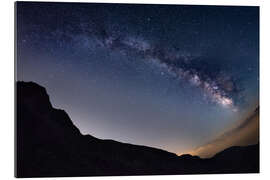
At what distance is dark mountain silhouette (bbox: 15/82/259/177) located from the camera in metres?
7.02

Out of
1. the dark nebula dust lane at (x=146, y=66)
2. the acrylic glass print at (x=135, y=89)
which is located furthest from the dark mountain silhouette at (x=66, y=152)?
the dark nebula dust lane at (x=146, y=66)

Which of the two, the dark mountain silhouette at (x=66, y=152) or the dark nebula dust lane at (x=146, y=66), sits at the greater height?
the dark nebula dust lane at (x=146, y=66)

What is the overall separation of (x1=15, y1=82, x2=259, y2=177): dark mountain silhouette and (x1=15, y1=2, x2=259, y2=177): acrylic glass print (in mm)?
14

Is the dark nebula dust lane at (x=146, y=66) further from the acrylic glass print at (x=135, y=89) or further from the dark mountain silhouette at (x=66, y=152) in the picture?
the dark mountain silhouette at (x=66, y=152)

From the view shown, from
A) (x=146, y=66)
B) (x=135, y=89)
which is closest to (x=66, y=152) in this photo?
(x=135, y=89)

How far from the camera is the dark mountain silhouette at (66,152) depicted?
7.02m

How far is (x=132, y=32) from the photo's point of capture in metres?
7.37

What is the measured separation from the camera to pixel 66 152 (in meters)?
7.15

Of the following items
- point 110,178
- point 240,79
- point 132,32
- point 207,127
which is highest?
point 132,32

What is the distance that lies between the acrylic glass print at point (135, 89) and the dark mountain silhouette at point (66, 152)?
14 millimetres

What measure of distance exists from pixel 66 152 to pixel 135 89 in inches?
53.9
